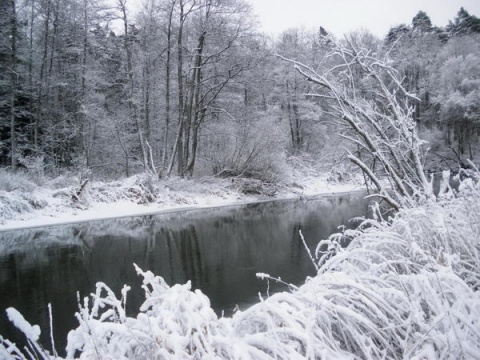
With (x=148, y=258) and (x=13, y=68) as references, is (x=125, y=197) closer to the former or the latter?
(x=148, y=258)

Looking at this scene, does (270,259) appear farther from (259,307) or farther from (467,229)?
(259,307)

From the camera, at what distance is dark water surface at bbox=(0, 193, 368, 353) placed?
5.33m

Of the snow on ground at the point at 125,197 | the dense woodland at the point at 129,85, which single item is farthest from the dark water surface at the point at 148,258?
the dense woodland at the point at 129,85

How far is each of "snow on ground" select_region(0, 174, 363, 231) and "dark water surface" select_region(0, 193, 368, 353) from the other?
92 centimetres

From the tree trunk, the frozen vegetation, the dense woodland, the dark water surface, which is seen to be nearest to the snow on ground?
the frozen vegetation

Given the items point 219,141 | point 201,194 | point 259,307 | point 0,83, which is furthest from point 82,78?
point 259,307

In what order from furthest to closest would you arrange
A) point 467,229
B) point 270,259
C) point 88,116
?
1. point 88,116
2. point 270,259
3. point 467,229

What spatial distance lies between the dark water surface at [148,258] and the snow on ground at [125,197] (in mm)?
917

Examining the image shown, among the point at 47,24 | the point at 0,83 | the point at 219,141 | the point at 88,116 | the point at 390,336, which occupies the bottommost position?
the point at 390,336

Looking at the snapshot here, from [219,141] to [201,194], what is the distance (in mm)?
4782

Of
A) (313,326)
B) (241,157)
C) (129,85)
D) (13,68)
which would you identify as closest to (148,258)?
(313,326)

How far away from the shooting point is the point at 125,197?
14.5m

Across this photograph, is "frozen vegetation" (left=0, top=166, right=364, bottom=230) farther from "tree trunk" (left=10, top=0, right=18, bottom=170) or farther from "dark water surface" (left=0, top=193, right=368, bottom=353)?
"tree trunk" (left=10, top=0, right=18, bottom=170)

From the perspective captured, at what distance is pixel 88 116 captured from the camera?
20109mm
